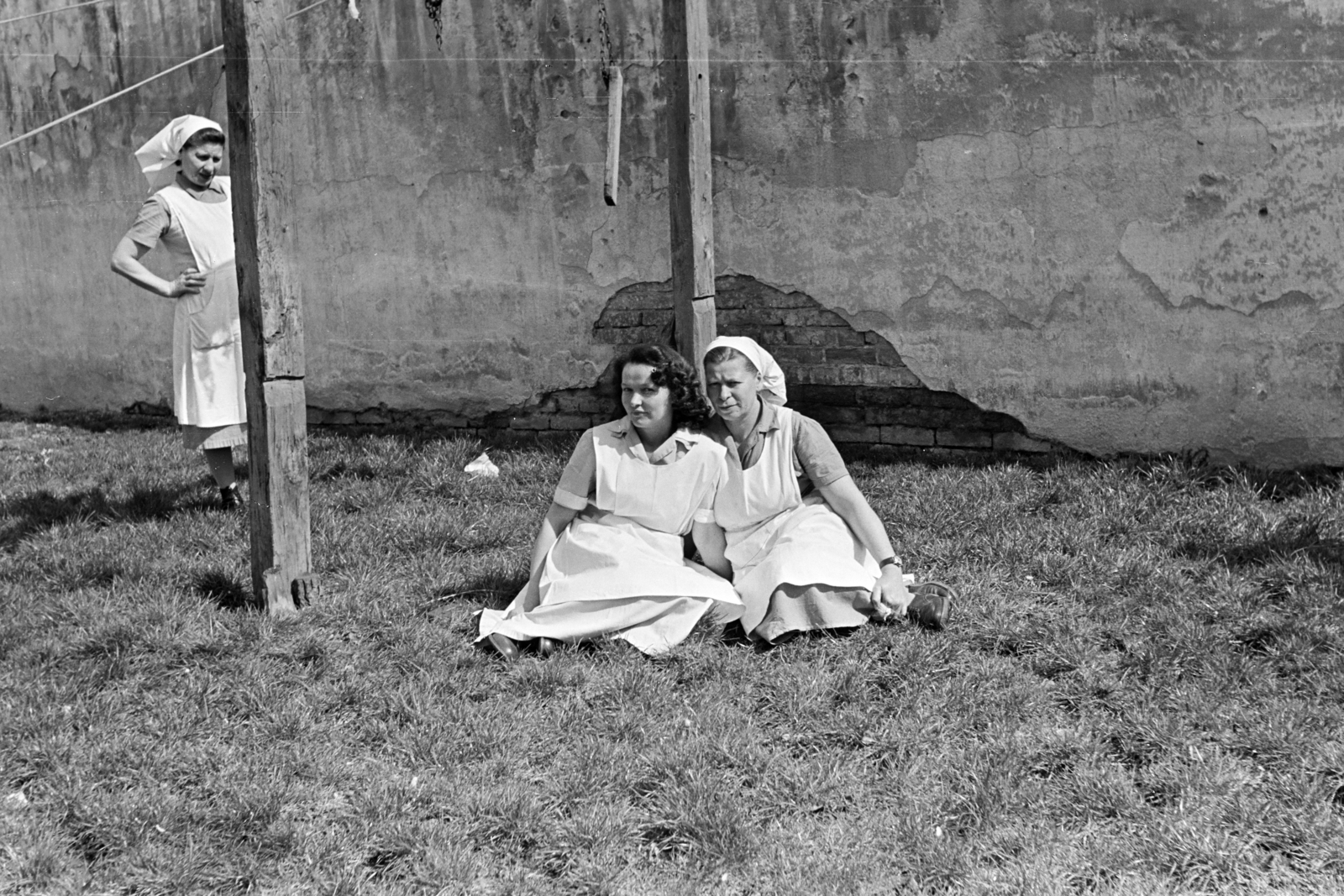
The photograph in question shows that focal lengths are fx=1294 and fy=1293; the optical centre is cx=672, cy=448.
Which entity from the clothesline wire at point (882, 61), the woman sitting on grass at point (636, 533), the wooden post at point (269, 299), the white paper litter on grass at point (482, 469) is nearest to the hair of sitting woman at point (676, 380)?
the woman sitting on grass at point (636, 533)

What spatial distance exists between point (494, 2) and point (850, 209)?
100 inches

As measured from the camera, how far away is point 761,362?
15.4 feet

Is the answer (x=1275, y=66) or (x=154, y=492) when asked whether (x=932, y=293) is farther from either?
(x=154, y=492)

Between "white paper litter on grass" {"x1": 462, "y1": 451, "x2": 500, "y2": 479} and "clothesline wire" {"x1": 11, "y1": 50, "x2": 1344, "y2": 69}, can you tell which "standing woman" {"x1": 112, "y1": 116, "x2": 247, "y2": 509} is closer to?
"clothesline wire" {"x1": 11, "y1": 50, "x2": 1344, "y2": 69}

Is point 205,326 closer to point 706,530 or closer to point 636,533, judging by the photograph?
point 636,533

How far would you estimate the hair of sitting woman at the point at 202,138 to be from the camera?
5.98 metres

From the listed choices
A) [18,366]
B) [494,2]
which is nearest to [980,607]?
[494,2]

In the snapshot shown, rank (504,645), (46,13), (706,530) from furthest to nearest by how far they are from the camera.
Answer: (46,13)
(706,530)
(504,645)

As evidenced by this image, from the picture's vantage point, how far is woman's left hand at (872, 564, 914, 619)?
450cm

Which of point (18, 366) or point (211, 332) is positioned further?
point (18, 366)

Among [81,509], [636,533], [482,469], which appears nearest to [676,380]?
[636,533]

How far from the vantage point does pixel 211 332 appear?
613 cm

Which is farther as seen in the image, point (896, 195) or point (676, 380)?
point (896, 195)

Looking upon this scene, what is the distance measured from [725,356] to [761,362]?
172mm
